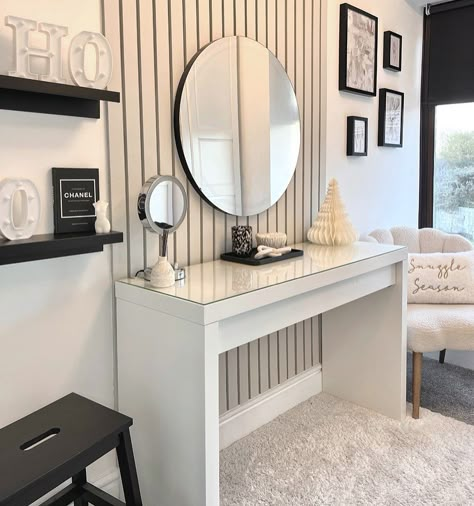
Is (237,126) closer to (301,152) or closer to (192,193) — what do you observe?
(192,193)

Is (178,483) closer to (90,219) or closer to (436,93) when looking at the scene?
(90,219)

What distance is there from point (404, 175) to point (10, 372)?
8.43 feet

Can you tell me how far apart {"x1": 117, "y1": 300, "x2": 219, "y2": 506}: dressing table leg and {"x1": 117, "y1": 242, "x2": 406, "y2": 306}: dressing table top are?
0.26 ft

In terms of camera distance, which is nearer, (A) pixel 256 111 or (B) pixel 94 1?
(B) pixel 94 1

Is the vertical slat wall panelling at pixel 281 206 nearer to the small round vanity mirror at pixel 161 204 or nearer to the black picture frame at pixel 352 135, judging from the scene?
the black picture frame at pixel 352 135

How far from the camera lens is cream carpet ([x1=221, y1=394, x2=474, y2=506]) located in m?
1.69

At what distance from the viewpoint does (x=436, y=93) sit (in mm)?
3162

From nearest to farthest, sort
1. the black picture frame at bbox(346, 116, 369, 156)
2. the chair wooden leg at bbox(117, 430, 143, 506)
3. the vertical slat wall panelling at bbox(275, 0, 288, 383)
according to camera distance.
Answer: the chair wooden leg at bbox(117, 430, 143, 506)
the vertical slat wall panelling at bbox(275, 0, 288, 383)
the black picture frame at bbox(346, 116, 369, 156)

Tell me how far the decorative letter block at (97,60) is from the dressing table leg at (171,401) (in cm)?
67

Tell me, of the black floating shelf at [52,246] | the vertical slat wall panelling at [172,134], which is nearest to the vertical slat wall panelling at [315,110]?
the vertical slat wall panelling at [172,134]

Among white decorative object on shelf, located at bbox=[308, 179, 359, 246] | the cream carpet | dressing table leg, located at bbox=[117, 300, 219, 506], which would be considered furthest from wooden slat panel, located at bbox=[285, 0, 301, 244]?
dressing table leg, located at bbox=[117, 300, 219, 506]

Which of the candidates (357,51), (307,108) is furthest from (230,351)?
(357,51)

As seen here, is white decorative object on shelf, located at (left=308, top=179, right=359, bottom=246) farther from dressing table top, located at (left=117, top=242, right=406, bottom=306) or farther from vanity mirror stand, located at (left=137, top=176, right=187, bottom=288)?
vanity mirror stand, located at (left=137, top=176, right=187, bottom=288)

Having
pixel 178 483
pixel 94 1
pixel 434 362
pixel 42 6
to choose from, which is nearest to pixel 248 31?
pixel 94 1
